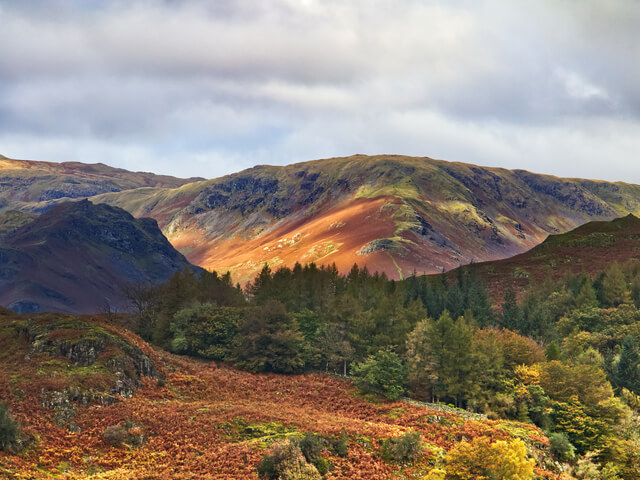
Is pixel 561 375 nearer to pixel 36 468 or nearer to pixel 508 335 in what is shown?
pixel 508 335

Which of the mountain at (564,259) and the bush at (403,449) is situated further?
the mountain at (564,259)

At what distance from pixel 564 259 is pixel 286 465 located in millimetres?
156046

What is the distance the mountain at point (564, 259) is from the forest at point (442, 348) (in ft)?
120

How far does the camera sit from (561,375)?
7431 centimetres

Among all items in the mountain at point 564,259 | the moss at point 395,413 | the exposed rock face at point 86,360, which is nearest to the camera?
the exposed rock face at point 86,360

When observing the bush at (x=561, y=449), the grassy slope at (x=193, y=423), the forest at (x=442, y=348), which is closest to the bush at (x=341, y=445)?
the grassy slope at (x=193, y=423)

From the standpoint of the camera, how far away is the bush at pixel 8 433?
3756 cm

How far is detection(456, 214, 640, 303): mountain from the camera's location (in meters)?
159

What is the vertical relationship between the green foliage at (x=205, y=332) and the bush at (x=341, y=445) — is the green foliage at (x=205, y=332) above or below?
above

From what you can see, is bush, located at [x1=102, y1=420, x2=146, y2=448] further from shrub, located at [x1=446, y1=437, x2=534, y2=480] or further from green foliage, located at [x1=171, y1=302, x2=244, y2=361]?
green foliage, located at [x1=171, y1=302, x2=244, y2=361]

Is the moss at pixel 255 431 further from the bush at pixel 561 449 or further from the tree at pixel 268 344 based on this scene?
the tree at pixel 268 344

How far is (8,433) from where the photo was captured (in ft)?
125

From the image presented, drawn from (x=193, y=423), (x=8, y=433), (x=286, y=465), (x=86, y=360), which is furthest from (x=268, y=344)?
(x=8, y=433)

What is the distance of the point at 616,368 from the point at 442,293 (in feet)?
161
